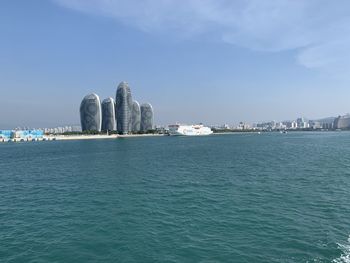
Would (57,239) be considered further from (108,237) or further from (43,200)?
(43,200)

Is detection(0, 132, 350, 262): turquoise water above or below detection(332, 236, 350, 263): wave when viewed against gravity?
above

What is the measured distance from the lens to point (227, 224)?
20.0 m

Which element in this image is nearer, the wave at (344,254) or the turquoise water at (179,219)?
the wave at (344,254)

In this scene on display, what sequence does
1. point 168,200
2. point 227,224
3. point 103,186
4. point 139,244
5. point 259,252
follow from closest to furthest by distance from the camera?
point 259,252
point 139,244
point 227,224
point 168,200
point 103,186

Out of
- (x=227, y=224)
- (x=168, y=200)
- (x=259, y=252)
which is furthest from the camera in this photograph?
(x=168, y=200)

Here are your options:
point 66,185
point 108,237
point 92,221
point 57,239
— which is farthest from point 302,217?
point 66,185

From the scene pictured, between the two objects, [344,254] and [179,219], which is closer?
[344,254]

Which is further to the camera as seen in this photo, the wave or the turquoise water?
the turquoise water

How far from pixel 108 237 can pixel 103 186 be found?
17281 millimetres

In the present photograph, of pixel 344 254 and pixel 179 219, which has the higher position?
pixel 179 219

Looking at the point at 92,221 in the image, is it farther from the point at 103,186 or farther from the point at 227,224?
the point at 103,186

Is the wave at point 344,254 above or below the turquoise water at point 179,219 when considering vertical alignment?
below

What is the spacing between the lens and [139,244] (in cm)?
1697

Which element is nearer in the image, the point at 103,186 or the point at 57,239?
the point at 57,239
